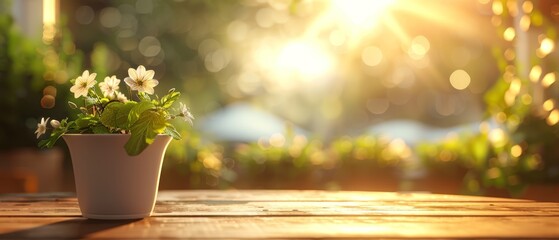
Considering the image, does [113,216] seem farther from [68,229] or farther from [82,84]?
[82,84]

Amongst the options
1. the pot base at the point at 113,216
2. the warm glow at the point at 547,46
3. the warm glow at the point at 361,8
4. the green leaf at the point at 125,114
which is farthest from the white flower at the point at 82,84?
the warm glow at the point at 361,8

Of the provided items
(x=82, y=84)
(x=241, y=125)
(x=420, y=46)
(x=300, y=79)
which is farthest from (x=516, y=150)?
(x=300, y=79)

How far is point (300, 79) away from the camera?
51.2 ft

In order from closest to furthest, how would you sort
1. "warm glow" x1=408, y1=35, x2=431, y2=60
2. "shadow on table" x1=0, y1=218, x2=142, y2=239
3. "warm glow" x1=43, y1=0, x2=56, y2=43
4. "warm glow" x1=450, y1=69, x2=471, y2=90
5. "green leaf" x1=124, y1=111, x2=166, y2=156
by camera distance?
"shadow on table" x1=0, y1=218, x2=142, y2=239
"green leaf" x1=124, y1=111, x2=166, y2=156
"warm glow" x1=43, y1=0, x2=56, y2=43
"warm glow" x1=408, y1=35, x2=431, y2=60
"warm glow" x1=450, y1=69, x2=471, y2=90

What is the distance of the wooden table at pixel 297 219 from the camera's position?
134 cm

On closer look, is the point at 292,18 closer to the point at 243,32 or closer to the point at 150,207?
the point at 243,32

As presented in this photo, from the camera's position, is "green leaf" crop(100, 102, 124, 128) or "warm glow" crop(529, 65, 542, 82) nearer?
"green leaf" crop(100, 102, 124, 128)

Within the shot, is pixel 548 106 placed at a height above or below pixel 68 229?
above

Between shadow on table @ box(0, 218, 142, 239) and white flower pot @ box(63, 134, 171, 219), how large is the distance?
4cm

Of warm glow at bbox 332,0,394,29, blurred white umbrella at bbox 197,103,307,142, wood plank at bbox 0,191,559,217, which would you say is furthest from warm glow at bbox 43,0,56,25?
wood plank at bbox 0,191,559,217

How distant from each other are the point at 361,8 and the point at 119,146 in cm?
644

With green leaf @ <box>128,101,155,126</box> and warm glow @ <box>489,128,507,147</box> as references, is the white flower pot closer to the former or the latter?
green leaf @ <box>128,101,155,126</box>

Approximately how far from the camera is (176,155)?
4.99 meters

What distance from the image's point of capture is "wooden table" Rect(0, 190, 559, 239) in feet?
4.39
